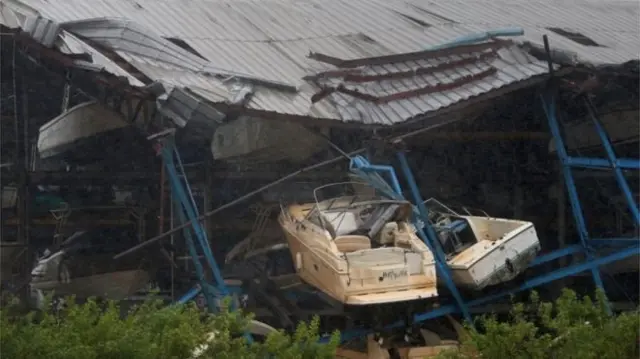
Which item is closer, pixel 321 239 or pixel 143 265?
pixel 321 239

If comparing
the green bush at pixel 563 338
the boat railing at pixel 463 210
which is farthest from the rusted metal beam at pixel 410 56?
the green bush at pixel 563 338

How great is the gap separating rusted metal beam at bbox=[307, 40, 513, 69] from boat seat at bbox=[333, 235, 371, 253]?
2.83 metres

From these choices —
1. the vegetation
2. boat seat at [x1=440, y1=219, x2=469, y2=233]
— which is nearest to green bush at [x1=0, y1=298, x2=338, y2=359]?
the vegetation

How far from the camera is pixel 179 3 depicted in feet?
42.3

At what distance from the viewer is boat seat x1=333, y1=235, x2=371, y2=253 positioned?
981cm

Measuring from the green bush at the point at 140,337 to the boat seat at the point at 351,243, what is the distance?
1.84 metres

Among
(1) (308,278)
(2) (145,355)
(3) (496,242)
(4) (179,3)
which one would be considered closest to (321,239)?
(1) (308,278)

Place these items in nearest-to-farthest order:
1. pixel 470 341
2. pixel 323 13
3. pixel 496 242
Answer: pixel 470 341, pixel 496 242, pixel 323 13

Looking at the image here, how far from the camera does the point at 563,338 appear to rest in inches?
330

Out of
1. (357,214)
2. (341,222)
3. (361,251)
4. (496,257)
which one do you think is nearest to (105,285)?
(341,222)

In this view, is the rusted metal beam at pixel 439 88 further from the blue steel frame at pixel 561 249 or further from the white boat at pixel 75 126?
the white boat at pixel 75 126

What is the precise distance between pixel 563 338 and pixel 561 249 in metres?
3.99

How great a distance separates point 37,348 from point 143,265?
428 cm

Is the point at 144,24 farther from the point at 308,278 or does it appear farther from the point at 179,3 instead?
the point at 308,278
